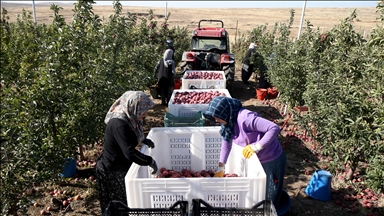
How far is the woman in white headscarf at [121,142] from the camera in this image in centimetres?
260

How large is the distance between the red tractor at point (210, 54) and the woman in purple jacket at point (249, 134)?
6.49 m

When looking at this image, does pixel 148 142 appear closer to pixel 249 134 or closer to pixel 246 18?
pixel 249 134

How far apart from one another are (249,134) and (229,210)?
98 centimetres

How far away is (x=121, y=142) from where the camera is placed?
2.62m

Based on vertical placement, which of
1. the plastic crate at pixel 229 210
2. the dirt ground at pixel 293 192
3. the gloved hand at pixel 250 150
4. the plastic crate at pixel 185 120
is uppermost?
the gloved hand at pixel 250 150

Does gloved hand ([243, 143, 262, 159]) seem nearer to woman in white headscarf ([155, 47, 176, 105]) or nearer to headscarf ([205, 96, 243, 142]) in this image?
headscarf ([205, 96, 243, 142])

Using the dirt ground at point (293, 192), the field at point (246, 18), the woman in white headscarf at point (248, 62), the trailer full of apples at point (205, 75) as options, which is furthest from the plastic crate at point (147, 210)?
the field at point (246, 18)

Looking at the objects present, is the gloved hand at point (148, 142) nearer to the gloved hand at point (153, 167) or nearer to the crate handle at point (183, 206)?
the gloved hand at point (153, 167)

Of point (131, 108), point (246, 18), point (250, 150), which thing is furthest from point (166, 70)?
point (246, 18)

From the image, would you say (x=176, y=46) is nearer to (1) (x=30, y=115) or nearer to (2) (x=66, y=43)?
(2) (x=66, y=43)

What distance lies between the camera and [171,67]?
732 centimetres

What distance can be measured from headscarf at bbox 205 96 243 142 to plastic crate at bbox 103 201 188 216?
964 millimetres

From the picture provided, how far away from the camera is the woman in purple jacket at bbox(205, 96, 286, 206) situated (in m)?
2.65

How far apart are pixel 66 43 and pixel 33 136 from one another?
1376mm
